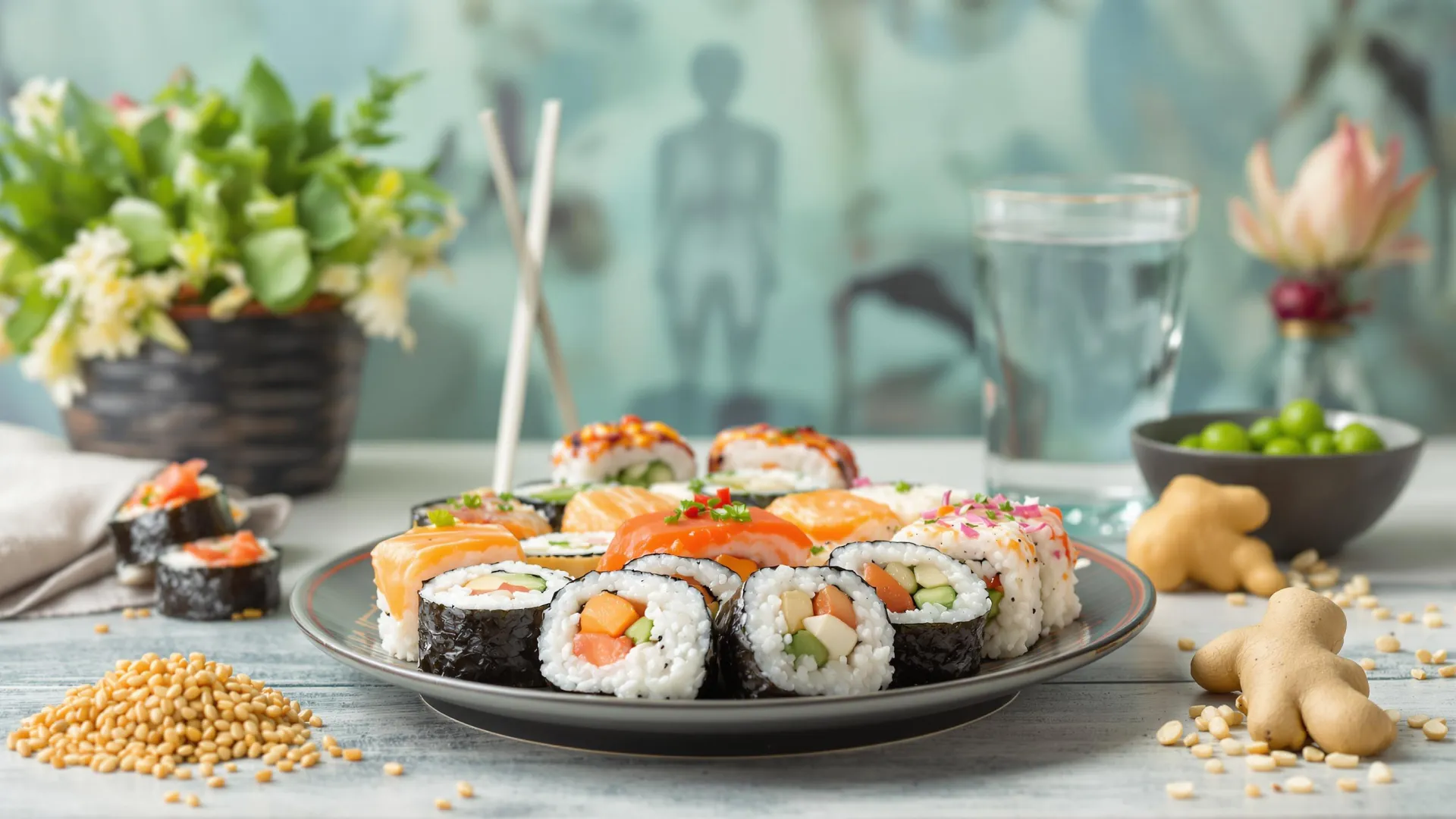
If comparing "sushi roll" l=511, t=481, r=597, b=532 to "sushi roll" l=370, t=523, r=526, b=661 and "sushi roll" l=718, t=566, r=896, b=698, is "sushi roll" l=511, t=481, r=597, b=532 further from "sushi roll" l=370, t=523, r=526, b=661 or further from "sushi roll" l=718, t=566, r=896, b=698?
"sushi roll" l=718, t=566, r=896, b=698

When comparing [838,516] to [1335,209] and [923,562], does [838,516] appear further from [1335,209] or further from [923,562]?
[1335,209]

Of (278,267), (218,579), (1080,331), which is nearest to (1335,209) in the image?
(1080,331)

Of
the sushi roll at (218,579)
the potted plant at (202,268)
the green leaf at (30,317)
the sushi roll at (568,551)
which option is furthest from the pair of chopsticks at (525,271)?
the green leaf at (30,317)

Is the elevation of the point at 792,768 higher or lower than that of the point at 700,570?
lower

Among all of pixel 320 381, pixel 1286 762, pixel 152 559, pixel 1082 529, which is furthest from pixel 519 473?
pixel 1286 762

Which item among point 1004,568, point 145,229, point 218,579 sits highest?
point 145,229

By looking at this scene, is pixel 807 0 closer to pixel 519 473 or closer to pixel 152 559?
pixel 519 473
